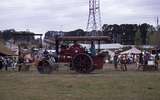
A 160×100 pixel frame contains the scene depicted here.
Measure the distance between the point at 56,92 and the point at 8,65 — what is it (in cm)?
2571

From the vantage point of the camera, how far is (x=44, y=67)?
1264 inches

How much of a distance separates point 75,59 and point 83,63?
590 mm

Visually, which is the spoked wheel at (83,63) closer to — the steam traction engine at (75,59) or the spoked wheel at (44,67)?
the steam traction engine at (75,59)

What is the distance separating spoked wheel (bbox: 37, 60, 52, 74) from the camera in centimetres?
3188

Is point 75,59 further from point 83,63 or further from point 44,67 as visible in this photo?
point 44,67

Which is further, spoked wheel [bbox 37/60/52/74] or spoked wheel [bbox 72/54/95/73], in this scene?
spoked wheel [bbox 37/60/52/74]

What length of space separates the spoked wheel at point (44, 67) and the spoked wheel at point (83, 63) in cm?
172

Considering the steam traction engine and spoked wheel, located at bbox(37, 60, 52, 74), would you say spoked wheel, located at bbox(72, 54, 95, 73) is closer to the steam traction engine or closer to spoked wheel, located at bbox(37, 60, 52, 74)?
the steam traction engine

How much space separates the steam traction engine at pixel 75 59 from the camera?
103 feet

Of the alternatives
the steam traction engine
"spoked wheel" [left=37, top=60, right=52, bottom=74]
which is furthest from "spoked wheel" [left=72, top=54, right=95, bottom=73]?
"spoked wheel" [left=37, top=60, right=52, bottom=74]

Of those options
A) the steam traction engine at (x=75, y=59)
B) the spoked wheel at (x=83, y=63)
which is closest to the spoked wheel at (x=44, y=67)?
the steam traction engine at (x=75, y=59)

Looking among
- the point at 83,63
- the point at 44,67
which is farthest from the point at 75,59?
the point at 44,67

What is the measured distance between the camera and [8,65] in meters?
42.4

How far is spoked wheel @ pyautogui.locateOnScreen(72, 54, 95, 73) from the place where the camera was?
31.2 metres
